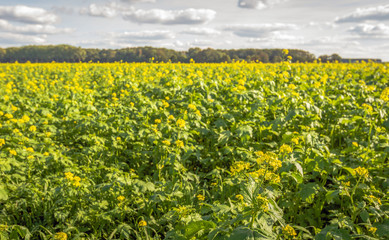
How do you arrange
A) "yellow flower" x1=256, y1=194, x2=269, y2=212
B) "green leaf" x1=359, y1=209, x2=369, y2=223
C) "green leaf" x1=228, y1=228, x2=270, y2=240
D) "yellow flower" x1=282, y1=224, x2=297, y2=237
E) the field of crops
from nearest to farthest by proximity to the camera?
"green leaf" x1=228, y1=228, x2=270, y2=240 < "yellow flower" x1=256, y1=194, x2=269, y2=212 < "yellow flower" x1=282, y1=224, x2=297, y2=237 < the field of crops < "green leaf" x1=359, y1=209, x2=369, y2=223

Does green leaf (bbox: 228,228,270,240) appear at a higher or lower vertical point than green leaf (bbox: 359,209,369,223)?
higher

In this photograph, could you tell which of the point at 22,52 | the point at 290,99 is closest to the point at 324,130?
the point at 290,99

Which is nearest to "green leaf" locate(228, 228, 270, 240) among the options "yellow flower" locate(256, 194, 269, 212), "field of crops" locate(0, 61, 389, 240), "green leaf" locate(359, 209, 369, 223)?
"field of crops" locate(0, 61, 389, 240)

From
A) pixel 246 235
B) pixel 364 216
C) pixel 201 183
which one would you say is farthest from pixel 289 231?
pixel 201 183

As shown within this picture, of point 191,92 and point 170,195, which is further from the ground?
point 191,92

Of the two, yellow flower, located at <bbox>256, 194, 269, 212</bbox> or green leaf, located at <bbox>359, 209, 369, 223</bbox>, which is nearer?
yellow flower, located at <bbox>256, 194, 269, 212</bbox>

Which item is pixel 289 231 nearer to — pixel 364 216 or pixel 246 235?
pixel 246 235

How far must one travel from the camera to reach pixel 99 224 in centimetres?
312

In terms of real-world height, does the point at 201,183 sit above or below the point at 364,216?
below

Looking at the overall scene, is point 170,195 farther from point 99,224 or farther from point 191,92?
point 191,92

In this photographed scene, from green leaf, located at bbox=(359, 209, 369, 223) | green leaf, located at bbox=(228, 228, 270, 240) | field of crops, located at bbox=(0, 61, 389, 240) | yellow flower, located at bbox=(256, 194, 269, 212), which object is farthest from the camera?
green leaf, located at bbox=(359, 209, 369, 223)

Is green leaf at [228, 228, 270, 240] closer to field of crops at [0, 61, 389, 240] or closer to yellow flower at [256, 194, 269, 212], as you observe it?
field of crops at [0, 61, 389, 240]

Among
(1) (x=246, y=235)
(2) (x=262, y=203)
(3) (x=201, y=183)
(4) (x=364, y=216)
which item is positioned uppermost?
(2) (x=262, y=203)

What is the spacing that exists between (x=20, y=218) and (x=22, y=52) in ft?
164
